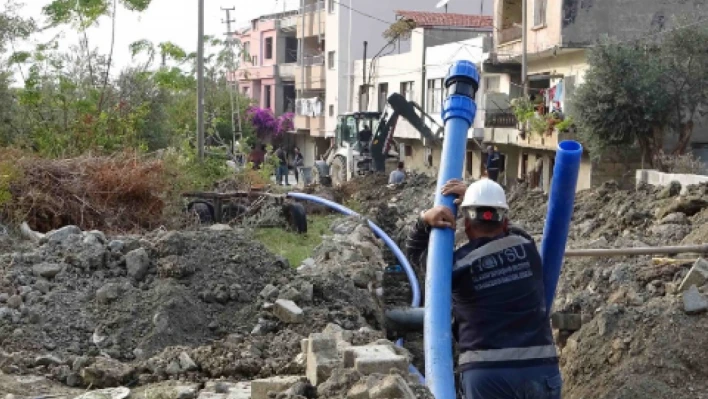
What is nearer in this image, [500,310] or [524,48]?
[500,310]

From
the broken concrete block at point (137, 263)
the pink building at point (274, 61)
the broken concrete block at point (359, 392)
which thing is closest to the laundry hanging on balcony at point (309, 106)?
the pink building at point (274, 61)

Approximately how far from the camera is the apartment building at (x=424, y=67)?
127 feet

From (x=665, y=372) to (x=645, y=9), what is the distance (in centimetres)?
2040

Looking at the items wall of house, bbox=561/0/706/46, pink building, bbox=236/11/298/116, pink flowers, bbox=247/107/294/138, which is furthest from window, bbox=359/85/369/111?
wall of house, bbox=561/0/706/46

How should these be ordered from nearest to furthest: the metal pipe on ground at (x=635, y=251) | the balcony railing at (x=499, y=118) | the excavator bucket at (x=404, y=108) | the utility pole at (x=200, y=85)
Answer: the metal pipe on ground at (x=635, y=251)
the utility pole at (x=200, y=85)
the excavator bucket at (x=404, y=108)
the balcony railing at (x=499, y=118)

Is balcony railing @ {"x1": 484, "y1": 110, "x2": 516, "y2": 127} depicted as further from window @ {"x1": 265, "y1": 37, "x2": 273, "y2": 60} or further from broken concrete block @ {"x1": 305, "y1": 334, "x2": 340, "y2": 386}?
window @ {"x1": 265, "y1": 37, "x2": 273, "y2": 60}

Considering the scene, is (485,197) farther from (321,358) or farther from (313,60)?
(313,60)

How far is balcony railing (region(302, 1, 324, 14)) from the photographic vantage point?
56.8 metres

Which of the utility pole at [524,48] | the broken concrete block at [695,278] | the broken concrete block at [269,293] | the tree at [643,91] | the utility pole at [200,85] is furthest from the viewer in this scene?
the utility pole at [524,48]

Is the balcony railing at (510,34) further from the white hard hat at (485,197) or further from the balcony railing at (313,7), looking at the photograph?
the white hard hat at (485,197)

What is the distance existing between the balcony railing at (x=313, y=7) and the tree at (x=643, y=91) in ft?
113

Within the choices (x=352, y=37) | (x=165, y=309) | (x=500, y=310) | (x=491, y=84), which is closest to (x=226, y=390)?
(x=500, y=310)

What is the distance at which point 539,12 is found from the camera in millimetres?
29297

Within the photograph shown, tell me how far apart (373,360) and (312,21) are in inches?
2096
